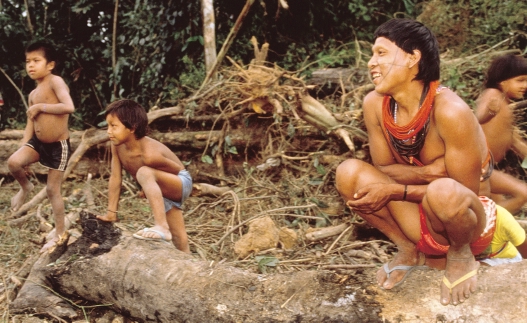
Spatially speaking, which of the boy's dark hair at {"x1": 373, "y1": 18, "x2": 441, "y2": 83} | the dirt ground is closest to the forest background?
the dirt ground

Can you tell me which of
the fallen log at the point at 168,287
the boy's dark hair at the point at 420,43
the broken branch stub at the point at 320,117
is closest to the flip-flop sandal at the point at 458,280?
the fallen log at the point at 168,287

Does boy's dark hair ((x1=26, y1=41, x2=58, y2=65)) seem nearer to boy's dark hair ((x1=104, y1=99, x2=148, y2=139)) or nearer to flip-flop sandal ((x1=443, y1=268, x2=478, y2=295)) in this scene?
boy's dark hair ((x1=104, y1=99, x2=148, y2=139))

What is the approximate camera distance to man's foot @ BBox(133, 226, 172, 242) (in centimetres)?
312

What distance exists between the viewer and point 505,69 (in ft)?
12.7

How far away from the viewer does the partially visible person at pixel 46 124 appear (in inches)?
170

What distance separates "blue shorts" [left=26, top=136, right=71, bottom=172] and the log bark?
1.27 meters

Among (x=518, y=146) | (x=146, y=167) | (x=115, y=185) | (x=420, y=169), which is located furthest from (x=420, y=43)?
(x=518, y=146)

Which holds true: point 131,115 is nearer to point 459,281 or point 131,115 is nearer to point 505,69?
point 459,281

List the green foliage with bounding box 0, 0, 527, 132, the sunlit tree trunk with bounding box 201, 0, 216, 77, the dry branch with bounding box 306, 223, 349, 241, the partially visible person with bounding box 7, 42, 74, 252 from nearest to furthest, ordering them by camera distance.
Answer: the dry branch with bounding box 306, 223, 349, 241 < the partially visible person with bounding box 7, 42, 74, 252 < the sunlit tree trunk with bounding box 201, 0, 216, 77 < the green foliage with bounding box 0, 0, 527, 132

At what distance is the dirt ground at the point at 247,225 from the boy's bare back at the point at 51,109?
2.76 ft

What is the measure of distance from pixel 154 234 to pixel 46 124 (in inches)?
71.3

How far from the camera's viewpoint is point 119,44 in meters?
8.88

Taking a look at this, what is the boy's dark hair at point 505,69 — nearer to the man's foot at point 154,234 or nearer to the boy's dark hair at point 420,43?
the boy's dark hair at point 420,43

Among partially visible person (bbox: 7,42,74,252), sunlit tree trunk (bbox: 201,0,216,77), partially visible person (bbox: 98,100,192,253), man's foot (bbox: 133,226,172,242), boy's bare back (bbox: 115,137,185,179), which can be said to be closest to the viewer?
man's foot (bbox: 133,226,172,242)
